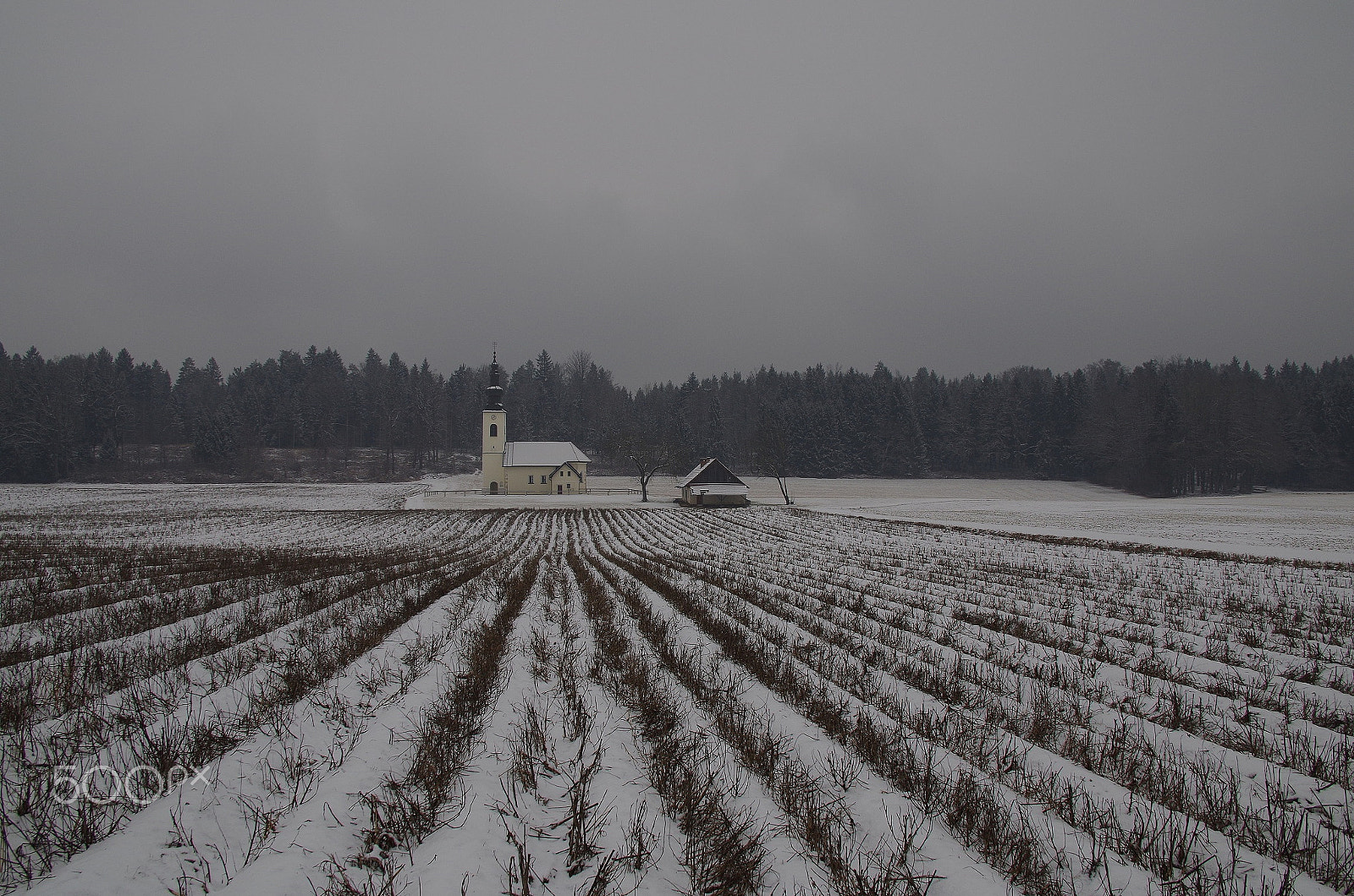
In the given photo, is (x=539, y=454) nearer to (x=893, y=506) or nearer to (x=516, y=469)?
(x=516, y=469)

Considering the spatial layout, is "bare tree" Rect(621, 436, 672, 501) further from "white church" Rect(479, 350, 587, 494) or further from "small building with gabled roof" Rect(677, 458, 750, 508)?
"white church" Rect(479, 350, 587, 494)

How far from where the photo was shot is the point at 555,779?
375 cm

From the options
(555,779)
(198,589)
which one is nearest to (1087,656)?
(555,779)

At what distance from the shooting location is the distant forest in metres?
71.2

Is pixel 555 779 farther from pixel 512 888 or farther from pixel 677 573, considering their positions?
pixel 677 573

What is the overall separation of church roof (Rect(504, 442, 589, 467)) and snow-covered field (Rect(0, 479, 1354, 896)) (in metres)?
57.7

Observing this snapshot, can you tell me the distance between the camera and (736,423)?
360 ft

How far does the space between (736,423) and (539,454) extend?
4905cm

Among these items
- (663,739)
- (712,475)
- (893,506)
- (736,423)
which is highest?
(736,423)

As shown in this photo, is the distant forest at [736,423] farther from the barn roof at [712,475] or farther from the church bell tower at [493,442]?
the church bell tower at [493,442]

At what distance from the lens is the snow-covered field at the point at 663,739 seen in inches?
111

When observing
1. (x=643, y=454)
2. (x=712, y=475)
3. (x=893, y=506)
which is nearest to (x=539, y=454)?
(x=643, y=454)

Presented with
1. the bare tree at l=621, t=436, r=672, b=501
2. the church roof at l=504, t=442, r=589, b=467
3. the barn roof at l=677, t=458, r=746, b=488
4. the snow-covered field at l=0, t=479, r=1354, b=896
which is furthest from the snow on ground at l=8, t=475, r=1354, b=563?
the snow-covered field at l=0, t=479, r=1354, b=896

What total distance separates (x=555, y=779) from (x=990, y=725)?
12.0 ft
